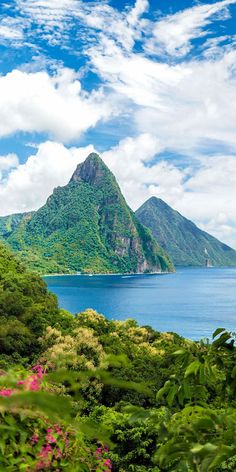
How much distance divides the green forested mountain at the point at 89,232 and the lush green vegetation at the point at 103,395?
106 meters

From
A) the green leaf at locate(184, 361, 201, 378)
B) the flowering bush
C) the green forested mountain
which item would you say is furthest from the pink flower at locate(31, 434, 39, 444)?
the green forested mountain

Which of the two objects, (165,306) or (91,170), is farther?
(91,170)

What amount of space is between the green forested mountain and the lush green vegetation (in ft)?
349

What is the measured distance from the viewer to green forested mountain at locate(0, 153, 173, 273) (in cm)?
14150

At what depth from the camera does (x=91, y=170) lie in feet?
579

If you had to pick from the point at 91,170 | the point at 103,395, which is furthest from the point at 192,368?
the point at 91,170

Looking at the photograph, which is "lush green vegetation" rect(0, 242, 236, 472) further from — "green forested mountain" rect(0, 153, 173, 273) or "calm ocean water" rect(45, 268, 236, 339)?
"green forested mountain" rect(0, 153, 173, 273)

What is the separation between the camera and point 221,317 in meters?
56.0

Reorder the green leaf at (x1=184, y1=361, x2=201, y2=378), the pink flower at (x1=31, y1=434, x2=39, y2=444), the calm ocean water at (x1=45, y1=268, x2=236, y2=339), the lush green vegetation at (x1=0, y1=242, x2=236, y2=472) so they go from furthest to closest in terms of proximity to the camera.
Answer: the calm ocean water at (x1=45, y1=268, x2=236, y2=339)
the pink flower at (x1=31, y1=434, x2=39, y2=444)
the green leaf at (x1=184, y1=361, x2=201, y2=378)
the lush green vegetation at (x1=0, y1=242, x2=236, y2=472)

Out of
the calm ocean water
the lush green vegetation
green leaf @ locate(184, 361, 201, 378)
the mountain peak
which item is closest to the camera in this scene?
the lush green vegetation

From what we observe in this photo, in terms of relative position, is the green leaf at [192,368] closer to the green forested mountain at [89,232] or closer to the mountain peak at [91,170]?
the green forested mountain at [89,232]

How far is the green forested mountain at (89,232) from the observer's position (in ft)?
464

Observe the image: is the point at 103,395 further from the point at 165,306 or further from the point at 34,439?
the point at 165,306

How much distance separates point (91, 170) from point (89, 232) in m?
34.7
